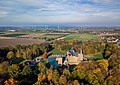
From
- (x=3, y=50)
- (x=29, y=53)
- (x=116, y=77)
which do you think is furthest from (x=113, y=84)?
(x=3, y=50)

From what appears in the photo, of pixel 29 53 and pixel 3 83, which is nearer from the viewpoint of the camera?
pixel 3 83

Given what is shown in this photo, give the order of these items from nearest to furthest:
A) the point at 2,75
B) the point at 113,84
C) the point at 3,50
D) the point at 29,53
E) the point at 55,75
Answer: the point at 113,84 < the point at 55,75 < the point at 2,75 < the point at 29,53 < the point at 3,50

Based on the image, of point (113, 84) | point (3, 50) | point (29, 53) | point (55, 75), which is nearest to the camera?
point (113, 84)

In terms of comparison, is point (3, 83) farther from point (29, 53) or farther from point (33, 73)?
point (29, 53)

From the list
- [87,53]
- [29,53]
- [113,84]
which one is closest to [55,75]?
[113,84]

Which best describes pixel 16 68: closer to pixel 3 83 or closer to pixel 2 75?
pixel 2 75

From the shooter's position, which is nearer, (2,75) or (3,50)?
(2,75)

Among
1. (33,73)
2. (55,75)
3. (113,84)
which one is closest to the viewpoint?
(113,84)

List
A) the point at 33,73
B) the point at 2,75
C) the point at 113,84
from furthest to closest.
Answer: the point at 33,73 < the point at 2,75 < the point at 113,84
